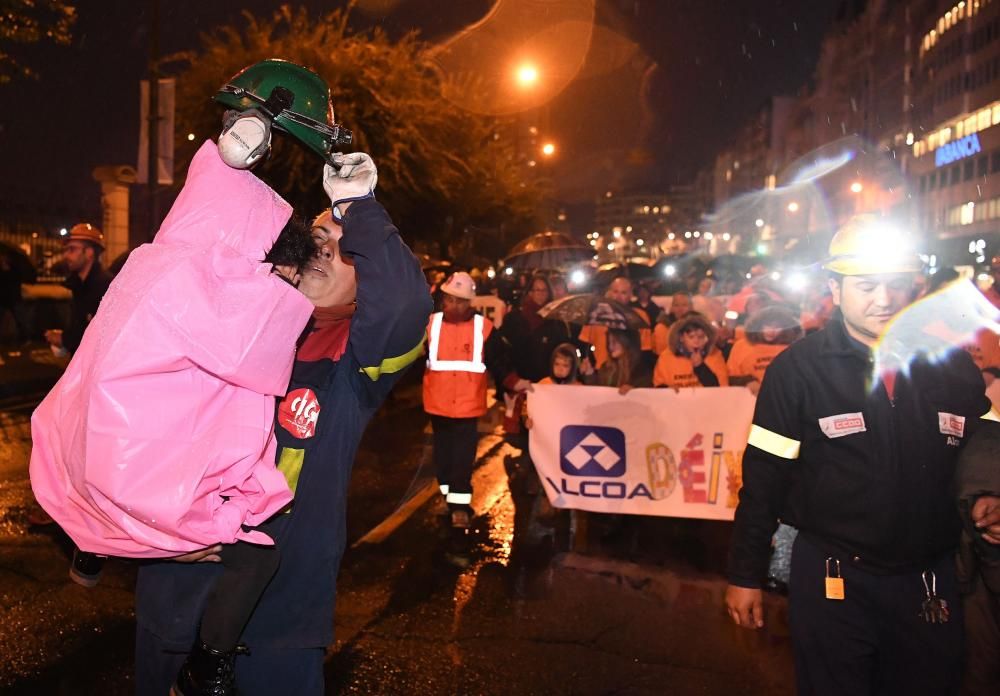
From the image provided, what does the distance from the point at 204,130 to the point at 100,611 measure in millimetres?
15494

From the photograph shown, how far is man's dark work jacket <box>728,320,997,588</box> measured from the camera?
3061 millimetres

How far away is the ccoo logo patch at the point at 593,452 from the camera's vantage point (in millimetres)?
7477

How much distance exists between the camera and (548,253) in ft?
68.8

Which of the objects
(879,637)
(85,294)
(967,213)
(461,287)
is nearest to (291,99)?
(879,637)

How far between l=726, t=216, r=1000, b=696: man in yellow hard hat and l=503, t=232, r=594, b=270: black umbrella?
16.6 metres

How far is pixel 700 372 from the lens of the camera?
799 centimetres

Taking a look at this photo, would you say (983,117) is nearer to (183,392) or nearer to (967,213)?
(967,213)

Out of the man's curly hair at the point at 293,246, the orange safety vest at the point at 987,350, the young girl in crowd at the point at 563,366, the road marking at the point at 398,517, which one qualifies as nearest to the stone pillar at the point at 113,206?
the road marking at the point at 398,517

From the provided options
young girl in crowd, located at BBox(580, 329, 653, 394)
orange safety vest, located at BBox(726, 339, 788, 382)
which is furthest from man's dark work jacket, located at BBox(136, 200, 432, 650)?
orange safety vest, located at BBox(726, 339, 788, 382)

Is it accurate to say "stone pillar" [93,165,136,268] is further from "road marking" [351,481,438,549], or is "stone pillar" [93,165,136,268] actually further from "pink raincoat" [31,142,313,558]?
"pink raincoat" [31,142,313,558]

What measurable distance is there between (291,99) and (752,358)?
256 inches

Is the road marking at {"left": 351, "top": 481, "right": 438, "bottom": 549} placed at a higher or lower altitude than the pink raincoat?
lower

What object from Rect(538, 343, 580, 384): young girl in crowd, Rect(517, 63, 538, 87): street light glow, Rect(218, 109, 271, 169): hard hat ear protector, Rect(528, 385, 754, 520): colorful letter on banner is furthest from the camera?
Rect(517, 63, 538, 87): street light glow

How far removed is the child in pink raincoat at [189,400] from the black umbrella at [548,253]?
→ 699 inches
